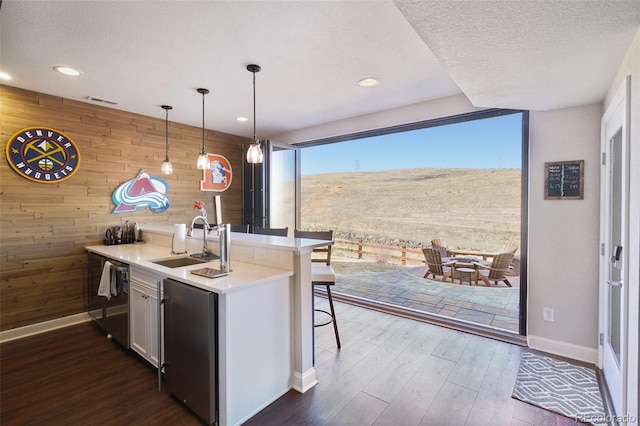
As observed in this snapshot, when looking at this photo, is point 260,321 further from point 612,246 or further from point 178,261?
point 612,246

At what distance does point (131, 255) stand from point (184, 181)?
1.90m

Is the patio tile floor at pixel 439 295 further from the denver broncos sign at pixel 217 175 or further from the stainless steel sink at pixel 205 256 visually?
the denver broncos sign at pixel 217 175

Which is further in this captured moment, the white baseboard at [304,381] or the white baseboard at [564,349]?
the white baseboard at [564,349]

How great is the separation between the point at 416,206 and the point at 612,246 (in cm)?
401

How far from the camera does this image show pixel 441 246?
5520 mm

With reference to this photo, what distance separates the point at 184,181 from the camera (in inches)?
175

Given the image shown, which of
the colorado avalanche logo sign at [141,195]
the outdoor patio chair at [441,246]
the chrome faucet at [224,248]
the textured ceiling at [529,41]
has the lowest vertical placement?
the outdoor patio chair at [441,246]

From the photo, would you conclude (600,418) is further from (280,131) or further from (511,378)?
(280,131)

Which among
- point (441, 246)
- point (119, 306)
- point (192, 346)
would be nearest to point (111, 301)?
point (119, 306)

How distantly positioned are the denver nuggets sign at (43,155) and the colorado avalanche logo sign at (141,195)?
1.80ft

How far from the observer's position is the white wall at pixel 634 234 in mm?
1387

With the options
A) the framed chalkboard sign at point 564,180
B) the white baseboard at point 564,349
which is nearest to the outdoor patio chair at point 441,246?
the white baseboard at point 564,349

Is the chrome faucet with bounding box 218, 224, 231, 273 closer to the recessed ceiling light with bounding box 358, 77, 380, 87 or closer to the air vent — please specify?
the recessed ceiling light with bounding box 358, 77, 380, 87

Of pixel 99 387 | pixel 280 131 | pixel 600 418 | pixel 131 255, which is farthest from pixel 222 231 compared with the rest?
pixel 280 131
